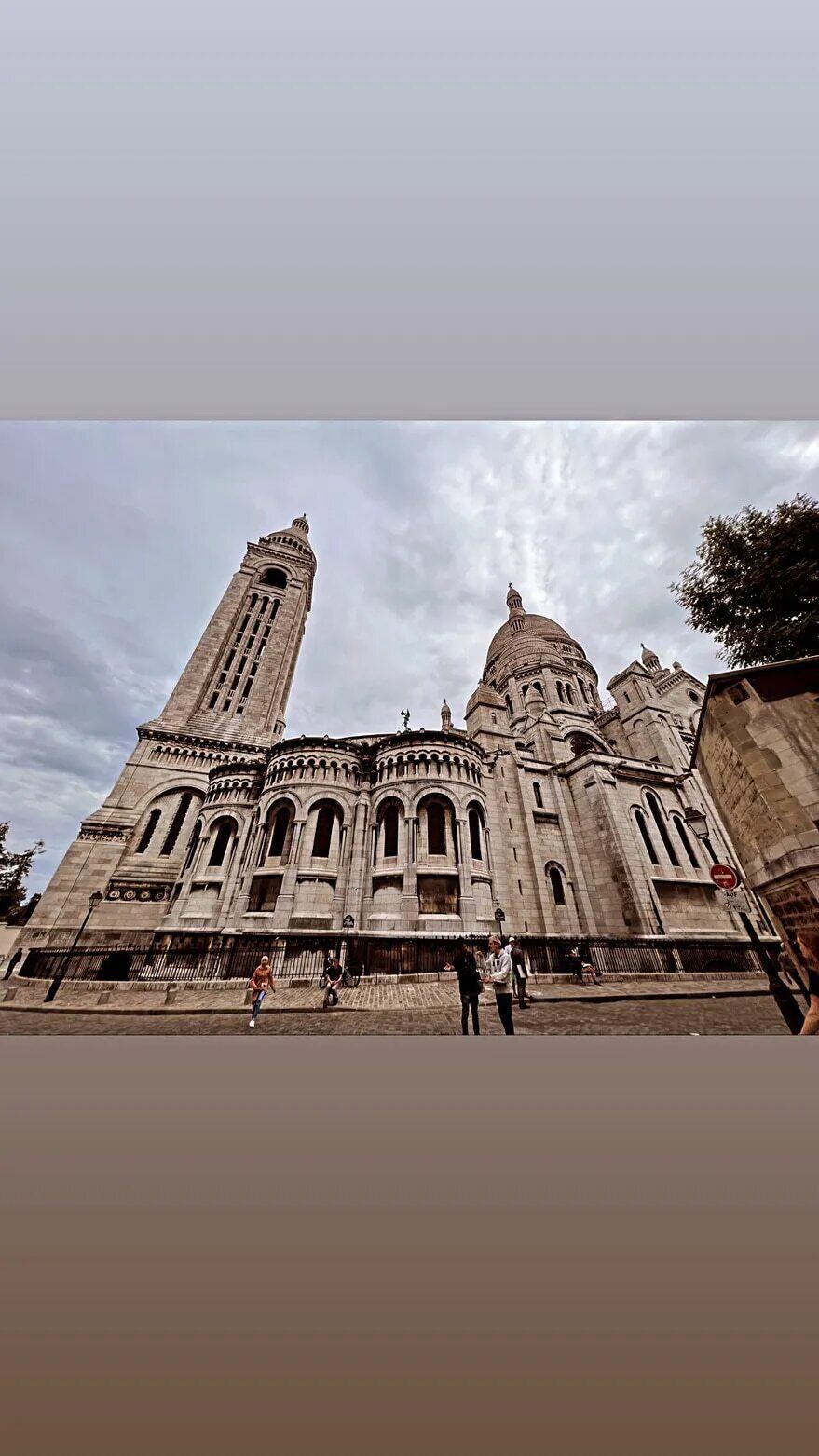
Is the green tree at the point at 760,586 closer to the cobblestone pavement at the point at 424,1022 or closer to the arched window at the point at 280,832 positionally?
the cobblestone pavement at the point at 424,1022

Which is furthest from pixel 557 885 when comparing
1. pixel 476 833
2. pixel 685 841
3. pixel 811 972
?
pixel 811 972

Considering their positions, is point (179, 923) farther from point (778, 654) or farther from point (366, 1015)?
point (778, 654)

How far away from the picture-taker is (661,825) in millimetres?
22594

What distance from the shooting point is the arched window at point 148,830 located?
19750 millimetres

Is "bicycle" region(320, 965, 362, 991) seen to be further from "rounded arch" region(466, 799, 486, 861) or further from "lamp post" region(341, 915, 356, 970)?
"rounded arch" region(466, 799, 486, 861)

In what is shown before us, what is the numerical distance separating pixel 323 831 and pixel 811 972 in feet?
47.6

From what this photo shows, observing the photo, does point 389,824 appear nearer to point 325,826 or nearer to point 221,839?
point 325,826

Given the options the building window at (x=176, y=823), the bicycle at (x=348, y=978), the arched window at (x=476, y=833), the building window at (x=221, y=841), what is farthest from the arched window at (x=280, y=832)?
the arched window at (x=476, y=833)

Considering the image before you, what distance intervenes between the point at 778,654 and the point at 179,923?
1956 cm

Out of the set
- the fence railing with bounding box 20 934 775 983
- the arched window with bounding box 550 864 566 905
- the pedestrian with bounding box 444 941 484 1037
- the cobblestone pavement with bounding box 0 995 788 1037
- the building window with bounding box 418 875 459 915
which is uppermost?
the arched window with bounding box 550 864 566 905

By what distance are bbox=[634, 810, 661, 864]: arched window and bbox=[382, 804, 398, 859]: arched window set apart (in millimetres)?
11676

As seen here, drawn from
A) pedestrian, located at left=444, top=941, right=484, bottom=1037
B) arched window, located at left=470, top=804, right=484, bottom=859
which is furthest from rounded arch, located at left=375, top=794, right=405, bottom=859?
pedestrian, located at left=444, top=941, right=484, bottom=1037

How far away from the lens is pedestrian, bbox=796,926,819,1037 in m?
6.58

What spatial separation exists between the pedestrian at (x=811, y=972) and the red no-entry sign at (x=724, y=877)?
3.57 feet
